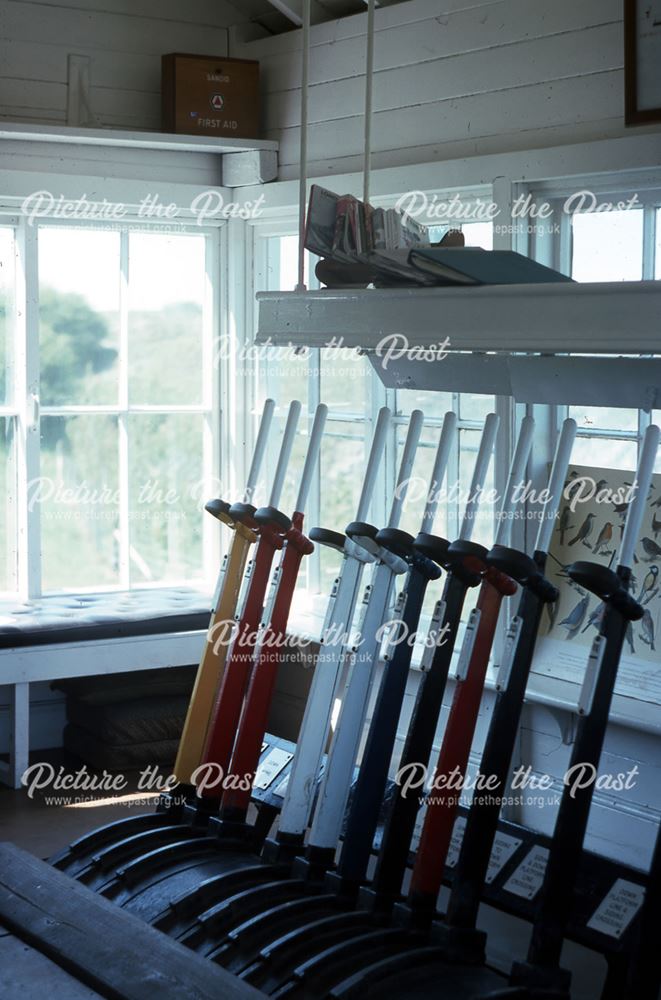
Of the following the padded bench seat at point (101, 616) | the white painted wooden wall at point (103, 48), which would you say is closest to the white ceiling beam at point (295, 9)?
the white painted wooden wall at point (103, 48)

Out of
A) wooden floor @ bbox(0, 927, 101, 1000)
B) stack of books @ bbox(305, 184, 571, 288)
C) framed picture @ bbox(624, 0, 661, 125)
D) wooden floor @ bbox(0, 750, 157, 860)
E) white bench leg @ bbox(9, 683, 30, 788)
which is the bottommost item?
wooden floor @ bbox(0, 750, 157, 860)

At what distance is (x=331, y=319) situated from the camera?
2.76 meters

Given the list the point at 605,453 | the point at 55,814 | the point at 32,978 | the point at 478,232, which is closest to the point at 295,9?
the point at 478,232

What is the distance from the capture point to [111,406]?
5.54m

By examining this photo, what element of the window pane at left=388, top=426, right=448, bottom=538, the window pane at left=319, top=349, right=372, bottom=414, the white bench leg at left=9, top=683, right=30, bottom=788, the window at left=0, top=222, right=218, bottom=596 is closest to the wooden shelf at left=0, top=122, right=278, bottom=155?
the window at left=0, top=222, right=218, bottom=596

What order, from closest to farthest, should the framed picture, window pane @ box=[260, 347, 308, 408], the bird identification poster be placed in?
1. the framed picture
2. the bird identification poster
3. window pane @ box=[260, 347, 308, 408]

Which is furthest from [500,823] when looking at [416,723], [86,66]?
[86,66]

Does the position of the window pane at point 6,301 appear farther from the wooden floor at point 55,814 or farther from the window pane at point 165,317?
the wooden floor at point 55,814

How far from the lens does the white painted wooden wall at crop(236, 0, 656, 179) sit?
4.05 m

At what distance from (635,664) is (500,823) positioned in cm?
110

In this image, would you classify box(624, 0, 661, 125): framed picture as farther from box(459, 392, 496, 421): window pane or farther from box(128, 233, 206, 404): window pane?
box(128, 233, 206, 404): window pane

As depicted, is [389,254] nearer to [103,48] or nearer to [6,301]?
[6,301]

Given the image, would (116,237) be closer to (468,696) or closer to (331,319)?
(331,319)

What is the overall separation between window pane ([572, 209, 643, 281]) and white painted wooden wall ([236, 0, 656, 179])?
0.91 feet
